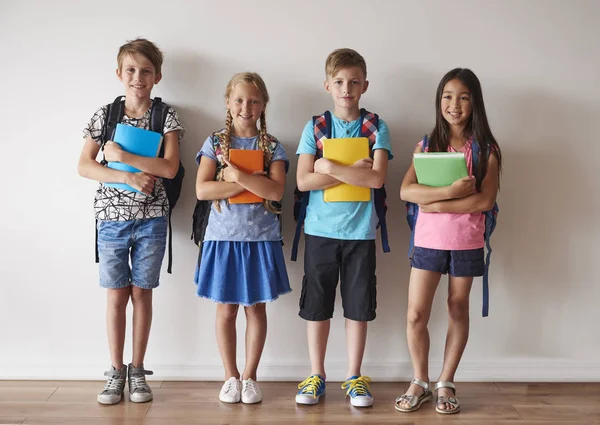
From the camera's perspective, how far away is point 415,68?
2.54 m

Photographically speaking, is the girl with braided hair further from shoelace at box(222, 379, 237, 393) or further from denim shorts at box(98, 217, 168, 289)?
denim shorts at box(98, 217, 168, 289)

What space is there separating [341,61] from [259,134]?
1.38 feet

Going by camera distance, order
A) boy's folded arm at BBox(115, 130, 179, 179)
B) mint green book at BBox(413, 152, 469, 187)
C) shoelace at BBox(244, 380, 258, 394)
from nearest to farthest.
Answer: mint green book at BBox(413, 152, 469, 187) → boy's folded arm at BBox(115, 130, 179, 179) → shoelace at BBox(244, 380, 258, 394)

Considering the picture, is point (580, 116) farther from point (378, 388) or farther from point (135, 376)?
point (135, 376)

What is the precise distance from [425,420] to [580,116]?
4.72 feet

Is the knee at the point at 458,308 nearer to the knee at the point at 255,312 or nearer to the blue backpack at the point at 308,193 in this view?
the blue backpack at the point at 308,193

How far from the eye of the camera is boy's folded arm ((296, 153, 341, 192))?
2.26m

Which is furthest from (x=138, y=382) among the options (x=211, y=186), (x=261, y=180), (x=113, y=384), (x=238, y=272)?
(x=261, y=180)

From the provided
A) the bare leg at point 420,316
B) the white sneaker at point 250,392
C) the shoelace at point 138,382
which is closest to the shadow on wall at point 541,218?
the bare leg at point 420,316

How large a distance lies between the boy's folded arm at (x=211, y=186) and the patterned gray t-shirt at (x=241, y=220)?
33mm

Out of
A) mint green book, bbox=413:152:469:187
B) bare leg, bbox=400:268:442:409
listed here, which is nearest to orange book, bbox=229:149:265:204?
mint green book, bbox=413:152:469:187

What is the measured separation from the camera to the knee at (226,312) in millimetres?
2355

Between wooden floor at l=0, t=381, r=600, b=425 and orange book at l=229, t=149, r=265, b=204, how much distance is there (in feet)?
2.60

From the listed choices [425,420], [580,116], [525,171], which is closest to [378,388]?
[425,420]
